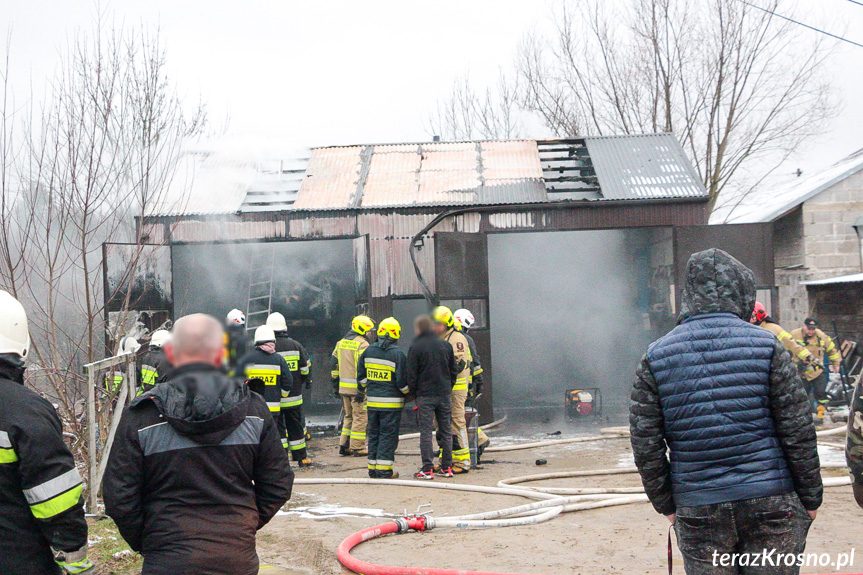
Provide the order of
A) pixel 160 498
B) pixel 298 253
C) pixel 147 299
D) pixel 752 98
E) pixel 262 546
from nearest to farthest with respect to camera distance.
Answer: pixel 160 498
pixel 262 546
pixel 147 299
pixel 298 253
pixel 752 98

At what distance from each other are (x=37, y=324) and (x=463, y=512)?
403 cm

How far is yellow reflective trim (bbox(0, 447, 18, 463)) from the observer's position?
2564mm

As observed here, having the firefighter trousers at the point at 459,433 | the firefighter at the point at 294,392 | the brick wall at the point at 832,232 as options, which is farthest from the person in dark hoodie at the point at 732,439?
the brick wall at the point at 832,232

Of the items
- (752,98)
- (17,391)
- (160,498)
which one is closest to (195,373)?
(160,498)

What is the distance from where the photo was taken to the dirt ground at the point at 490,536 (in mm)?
5004

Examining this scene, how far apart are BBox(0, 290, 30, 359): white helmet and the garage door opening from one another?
47.9 ft

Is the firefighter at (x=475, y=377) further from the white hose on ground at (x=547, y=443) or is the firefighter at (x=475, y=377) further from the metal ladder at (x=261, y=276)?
the metal ladder at (x=261, y=276)

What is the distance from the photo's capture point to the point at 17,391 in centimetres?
263

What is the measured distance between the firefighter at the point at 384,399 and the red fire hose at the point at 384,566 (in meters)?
2.46

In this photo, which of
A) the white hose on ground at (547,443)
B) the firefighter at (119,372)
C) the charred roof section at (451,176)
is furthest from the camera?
the charred roof section at (451,176)

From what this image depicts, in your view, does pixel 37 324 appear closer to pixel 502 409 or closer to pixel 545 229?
pixel 545 229

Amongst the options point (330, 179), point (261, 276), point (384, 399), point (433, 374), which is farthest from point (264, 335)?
point (261, 276)

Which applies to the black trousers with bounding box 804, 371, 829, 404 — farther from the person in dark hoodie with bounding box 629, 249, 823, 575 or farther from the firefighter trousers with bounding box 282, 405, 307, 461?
the person in dark hoodie with bounding box 629, 249, 823, 575

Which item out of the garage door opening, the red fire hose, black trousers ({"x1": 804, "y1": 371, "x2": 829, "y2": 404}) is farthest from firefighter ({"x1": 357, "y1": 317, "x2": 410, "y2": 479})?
the garage door opening
